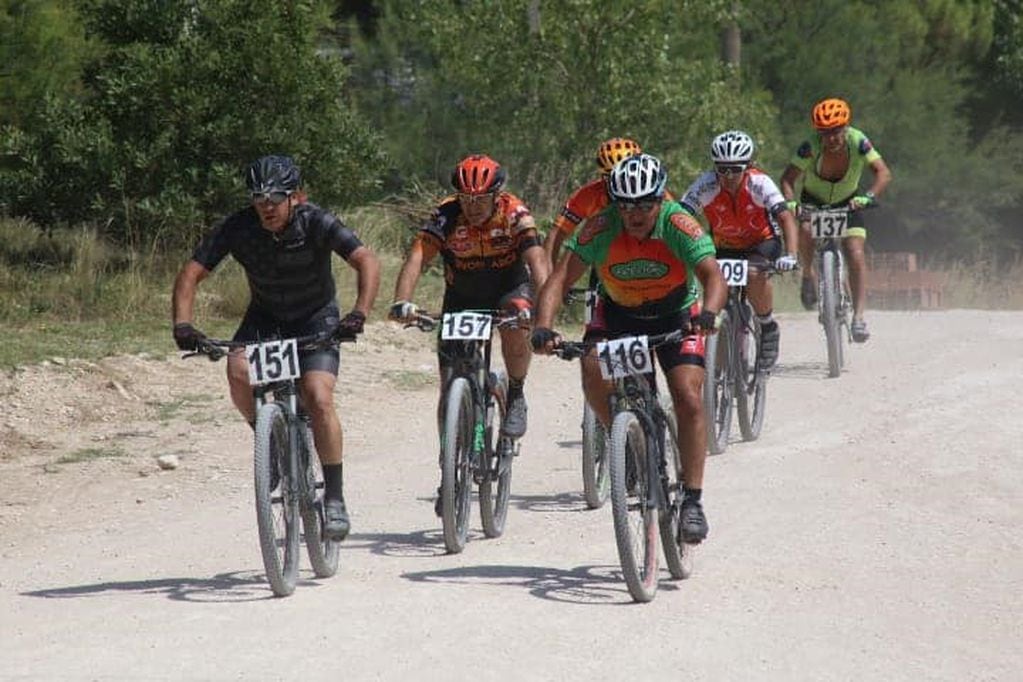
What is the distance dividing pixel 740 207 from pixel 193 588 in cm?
542

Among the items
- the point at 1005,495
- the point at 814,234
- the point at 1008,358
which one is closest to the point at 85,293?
the point at 814,234

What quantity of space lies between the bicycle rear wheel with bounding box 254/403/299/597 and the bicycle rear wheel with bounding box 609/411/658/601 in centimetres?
142

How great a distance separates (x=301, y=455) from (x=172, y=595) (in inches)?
32.7

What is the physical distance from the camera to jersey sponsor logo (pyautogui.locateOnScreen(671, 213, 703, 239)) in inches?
365

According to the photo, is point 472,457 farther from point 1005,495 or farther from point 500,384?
point 1005,495

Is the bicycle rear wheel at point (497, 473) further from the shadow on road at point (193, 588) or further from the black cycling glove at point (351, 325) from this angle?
the black cycling glove at point (351, 325)

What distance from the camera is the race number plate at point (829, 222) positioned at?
635 inches

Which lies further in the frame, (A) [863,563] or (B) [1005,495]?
(B) [1005,495]

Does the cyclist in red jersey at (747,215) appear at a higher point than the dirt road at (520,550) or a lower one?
higher

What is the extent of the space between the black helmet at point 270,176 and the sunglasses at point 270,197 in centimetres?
1

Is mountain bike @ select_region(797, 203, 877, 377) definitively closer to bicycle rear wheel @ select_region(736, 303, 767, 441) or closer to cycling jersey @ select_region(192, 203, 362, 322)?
bicycle rear wheel @ select_region(736, 303, 767, 441)

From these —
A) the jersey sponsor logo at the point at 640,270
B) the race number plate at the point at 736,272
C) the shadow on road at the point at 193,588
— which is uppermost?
the jersey sponsor logo at the point at 640,270

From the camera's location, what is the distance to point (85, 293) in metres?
18.0

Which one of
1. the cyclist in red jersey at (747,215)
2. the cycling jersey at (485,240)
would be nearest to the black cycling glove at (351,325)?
the cycling jersey at (485,240)
